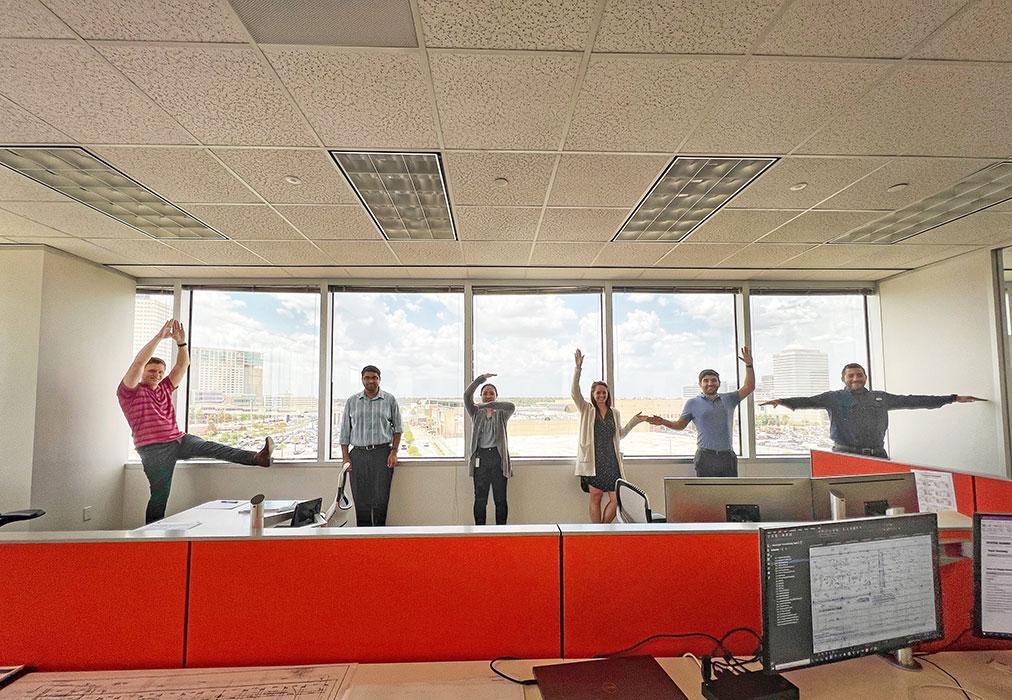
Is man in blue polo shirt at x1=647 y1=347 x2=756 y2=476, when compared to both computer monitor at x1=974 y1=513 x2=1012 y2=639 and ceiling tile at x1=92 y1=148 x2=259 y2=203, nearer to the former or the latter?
computer monitor at x1=974 y1=513 x2=1012 y2=639

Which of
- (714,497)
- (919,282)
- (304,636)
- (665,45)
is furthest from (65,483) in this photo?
(919,282)

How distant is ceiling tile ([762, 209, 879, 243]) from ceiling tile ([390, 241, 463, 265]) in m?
2.52

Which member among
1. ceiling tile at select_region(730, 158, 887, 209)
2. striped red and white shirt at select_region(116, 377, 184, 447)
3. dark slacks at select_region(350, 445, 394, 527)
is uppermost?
ceiling tile at select_region(730, 158, 887, 209)

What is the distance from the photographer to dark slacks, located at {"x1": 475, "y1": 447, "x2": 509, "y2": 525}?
4836 mm

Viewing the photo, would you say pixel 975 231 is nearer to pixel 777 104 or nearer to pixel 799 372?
pixel 799 372

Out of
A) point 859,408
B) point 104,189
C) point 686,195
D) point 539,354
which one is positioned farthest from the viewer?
point 539,354

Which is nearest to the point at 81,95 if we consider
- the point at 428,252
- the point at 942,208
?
the point at 428,252

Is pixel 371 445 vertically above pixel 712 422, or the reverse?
pixel 712 422

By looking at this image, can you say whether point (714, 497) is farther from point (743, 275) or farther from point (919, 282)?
point (919, 282)

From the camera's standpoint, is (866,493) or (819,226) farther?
(819,226)

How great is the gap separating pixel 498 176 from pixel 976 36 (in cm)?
196

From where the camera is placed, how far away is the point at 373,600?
1363 millimetres

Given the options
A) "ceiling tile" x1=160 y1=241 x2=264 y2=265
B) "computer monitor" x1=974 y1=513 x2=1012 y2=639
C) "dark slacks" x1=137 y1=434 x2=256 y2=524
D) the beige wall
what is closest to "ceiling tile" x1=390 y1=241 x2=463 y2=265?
"ceiling tile" x1=160 y1=241 x2=264 y2=265

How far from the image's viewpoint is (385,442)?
191 inches
